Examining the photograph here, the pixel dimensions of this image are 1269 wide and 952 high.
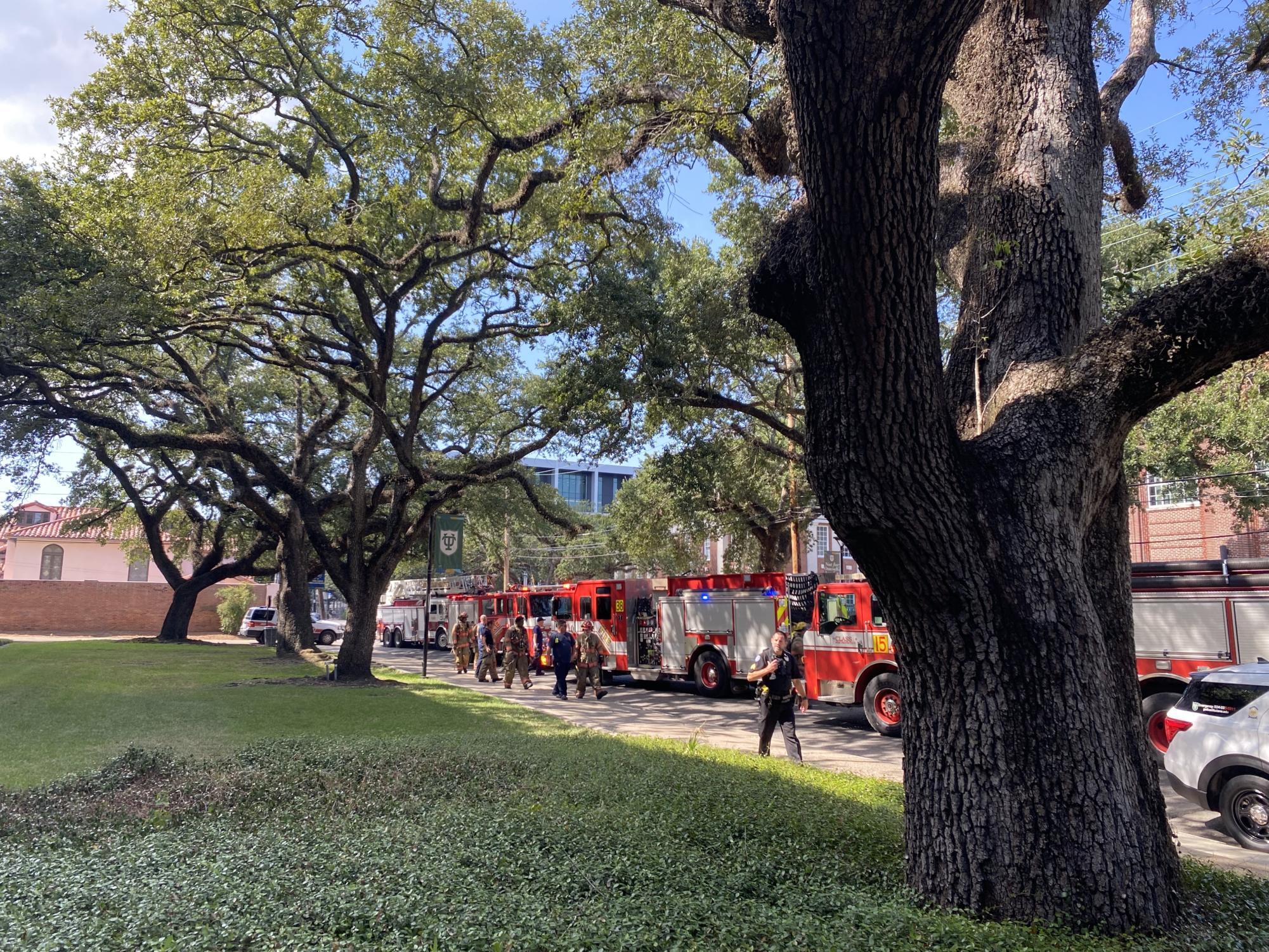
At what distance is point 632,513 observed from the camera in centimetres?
2759

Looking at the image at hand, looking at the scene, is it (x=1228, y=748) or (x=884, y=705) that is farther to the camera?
(x=884, y=705)

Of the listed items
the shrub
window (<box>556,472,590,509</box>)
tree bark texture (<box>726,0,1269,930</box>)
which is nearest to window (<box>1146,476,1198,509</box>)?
tree bark texture (<box>726,0,1269,930</box>)

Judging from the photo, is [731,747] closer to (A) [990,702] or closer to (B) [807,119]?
(A) [990,702]

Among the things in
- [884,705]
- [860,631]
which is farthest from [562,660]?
[884,705]

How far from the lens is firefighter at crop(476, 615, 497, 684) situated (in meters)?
22.2

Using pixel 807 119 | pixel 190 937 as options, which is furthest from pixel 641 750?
pixel 807 119

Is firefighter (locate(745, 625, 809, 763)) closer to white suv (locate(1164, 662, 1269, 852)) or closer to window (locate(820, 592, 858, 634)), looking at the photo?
white suv (locate(1164, 662, 1269, 852))

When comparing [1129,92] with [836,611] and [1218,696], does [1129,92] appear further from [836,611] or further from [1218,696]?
[836,611]

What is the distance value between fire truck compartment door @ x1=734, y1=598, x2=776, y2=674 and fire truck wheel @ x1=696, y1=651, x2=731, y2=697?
47 cm

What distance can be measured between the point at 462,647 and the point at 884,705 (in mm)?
14295

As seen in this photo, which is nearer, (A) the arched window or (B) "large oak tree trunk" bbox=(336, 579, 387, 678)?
(B) "large oak tree trunk" bbox=(336, 579, 387, 678)

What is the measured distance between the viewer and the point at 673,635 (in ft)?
69.1

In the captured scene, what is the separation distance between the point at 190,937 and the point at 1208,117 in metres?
11.9

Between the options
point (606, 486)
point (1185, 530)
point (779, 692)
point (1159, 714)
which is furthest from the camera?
point (606, 486)
